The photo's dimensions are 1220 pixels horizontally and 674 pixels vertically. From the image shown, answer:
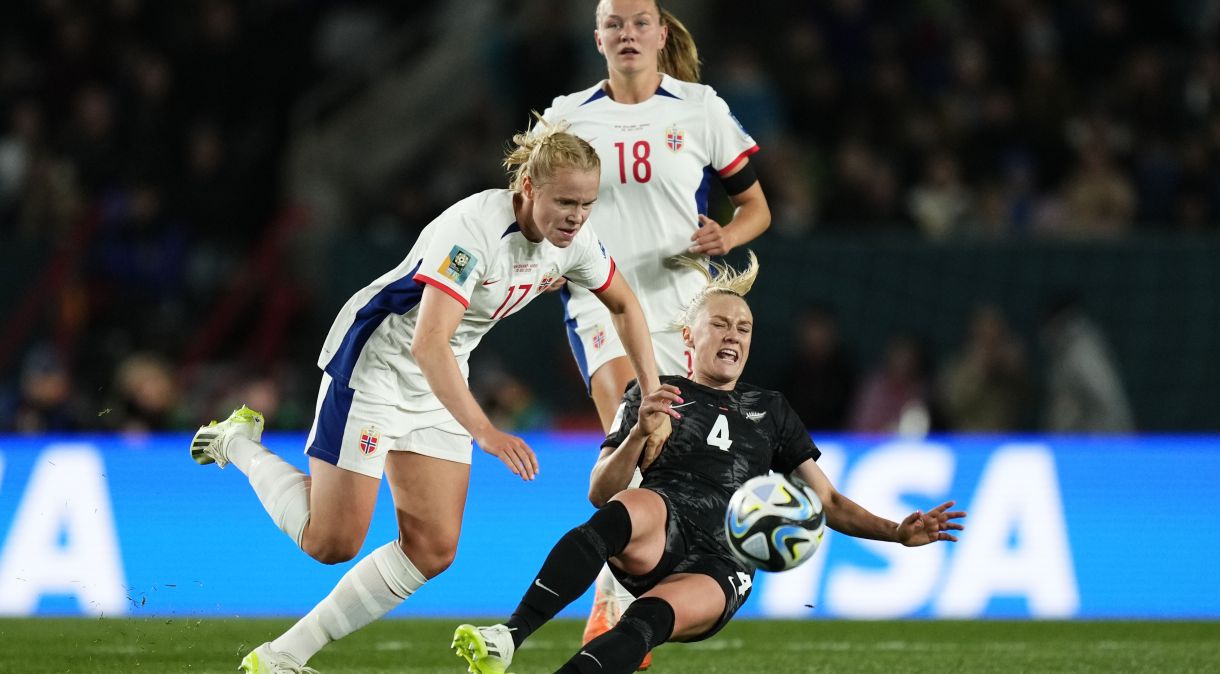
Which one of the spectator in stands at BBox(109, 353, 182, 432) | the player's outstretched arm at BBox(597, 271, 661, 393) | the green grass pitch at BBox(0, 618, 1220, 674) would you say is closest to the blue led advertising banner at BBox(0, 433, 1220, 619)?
the green grass pitch at BBox(0, 618, 1220, 674)

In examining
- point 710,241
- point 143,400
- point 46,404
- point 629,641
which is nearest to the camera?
point 629,641

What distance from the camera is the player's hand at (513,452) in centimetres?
459

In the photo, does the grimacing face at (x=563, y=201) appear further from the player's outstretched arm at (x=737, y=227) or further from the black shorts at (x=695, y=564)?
the player's outstretched arm at (x=737, y=227)

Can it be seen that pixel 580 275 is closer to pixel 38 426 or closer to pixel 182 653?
pixel 182 653

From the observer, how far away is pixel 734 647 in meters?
6.96

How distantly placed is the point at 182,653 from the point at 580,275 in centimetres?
240

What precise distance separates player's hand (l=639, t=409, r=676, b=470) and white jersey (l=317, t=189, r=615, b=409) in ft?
2.10

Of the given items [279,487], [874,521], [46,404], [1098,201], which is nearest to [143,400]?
[46,404]

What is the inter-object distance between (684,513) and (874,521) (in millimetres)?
580

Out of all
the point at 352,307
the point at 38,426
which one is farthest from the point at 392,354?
the point at 38,426

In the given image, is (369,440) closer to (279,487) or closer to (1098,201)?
(279,487)

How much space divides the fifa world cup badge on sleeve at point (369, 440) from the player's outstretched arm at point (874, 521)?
1364 millimetres

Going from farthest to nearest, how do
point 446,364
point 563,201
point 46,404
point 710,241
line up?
point 46,404 < point 710,241 < point 563,201 < point 446,364

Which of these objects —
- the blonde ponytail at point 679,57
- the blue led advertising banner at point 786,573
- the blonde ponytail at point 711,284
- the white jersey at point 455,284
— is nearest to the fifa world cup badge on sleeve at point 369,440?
the white jersey at point 455,284
